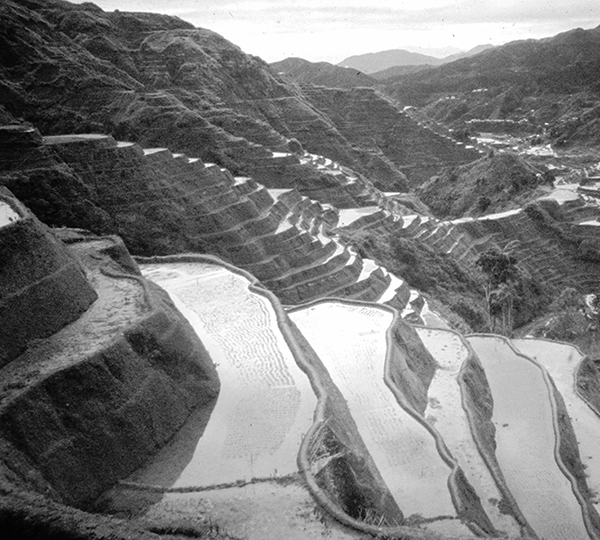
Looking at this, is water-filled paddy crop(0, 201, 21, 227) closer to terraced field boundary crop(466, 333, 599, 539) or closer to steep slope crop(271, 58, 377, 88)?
terraced field boundary crop(466, 333, 599, 539)

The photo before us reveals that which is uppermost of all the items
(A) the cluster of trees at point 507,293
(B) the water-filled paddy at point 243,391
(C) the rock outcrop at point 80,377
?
(C) the rock outcrop at point 80,377

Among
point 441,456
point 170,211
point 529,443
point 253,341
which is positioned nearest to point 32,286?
point 253,341

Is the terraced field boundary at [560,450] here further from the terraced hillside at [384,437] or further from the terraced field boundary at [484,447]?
the terraced field boundary at [484,447]

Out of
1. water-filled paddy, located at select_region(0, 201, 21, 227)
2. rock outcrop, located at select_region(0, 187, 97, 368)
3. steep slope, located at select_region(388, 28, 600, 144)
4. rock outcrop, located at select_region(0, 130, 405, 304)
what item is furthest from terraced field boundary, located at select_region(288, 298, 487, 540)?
steep slope, located at select_region(388, 28, 600, 144)

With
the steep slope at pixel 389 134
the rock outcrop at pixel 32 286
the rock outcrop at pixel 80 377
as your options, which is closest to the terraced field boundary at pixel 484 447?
the rock outcrop at pixel 80 377

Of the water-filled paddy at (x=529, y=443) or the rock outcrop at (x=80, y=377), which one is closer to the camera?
the rock outcrop at (x=80, y=377)

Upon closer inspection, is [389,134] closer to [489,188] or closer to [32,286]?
[489,188]
